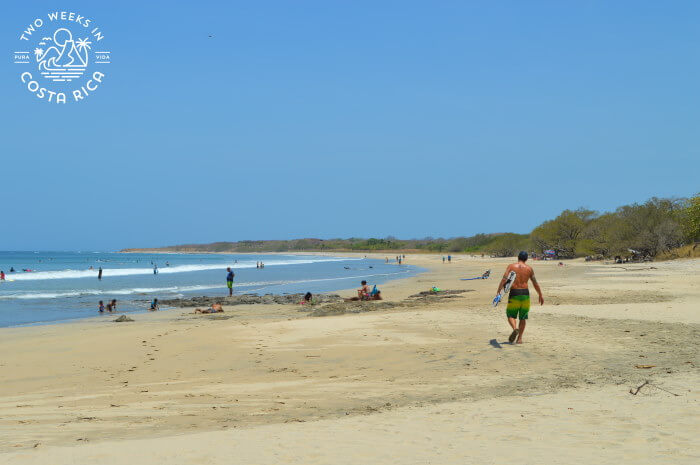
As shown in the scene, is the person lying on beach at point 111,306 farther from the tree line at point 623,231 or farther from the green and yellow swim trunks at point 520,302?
the tree line at point 623,231

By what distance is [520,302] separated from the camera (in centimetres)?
1125

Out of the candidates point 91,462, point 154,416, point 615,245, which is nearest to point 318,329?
point 154,416

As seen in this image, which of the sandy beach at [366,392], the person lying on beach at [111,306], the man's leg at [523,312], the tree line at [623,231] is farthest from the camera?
the tree line at [623,231]

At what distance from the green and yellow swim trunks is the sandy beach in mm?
695

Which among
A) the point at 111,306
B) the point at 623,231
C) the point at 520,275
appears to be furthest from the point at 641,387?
the point at 623,231

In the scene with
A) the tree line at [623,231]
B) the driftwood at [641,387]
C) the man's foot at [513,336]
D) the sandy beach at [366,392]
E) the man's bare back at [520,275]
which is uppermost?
the tree line at [623,231]

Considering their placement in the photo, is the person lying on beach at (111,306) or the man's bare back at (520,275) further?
the person lying on beach at (111,306)

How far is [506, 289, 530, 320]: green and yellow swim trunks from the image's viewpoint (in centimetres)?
1122

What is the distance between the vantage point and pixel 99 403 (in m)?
7.94

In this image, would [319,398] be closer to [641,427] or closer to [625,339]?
[641,427]

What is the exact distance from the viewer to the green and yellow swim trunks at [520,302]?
11219 millimetres

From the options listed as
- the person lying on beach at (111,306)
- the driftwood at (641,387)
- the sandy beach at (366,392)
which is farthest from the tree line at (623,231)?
the driftwood at (641,387)

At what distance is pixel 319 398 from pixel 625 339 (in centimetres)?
699

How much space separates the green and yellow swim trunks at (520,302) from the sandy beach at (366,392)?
69 centimetres
